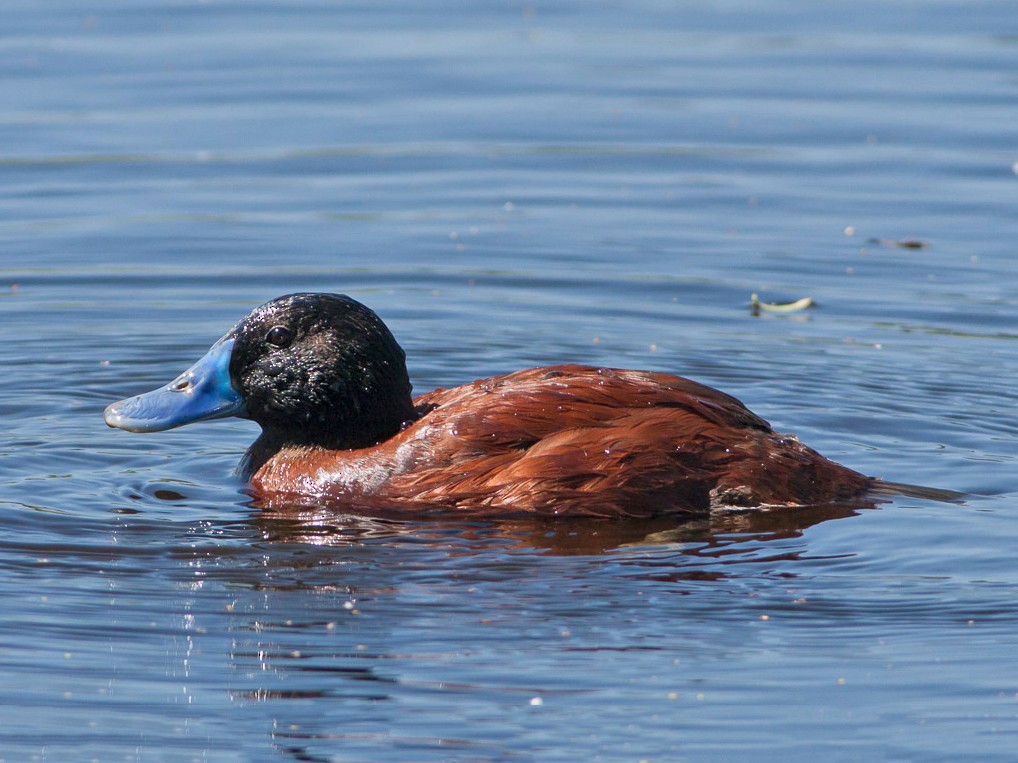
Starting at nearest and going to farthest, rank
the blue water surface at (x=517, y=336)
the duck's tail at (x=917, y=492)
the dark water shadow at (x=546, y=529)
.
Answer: the blue water surface at (x=517, y=336)
the dark water shadow at (x=546, y=529)
the duck's tail at (x=917, y=492)

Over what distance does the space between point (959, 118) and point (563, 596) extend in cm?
1005

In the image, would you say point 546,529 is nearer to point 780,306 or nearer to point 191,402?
point 191,402

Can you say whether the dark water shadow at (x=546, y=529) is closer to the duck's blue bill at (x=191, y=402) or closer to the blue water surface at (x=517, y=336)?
the blue water surface at (x=517, y=336)

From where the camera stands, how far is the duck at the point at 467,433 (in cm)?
808

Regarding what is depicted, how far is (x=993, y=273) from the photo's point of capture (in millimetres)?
12586

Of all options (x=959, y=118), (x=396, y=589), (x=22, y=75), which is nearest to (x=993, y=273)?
(x=959, y=118)

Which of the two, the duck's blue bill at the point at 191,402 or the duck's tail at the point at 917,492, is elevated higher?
the duck's blue bill at the point at 191,402

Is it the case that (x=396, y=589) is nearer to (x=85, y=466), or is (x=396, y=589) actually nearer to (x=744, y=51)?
(x=85, y=466)

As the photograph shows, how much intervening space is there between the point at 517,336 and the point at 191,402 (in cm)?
A: 305

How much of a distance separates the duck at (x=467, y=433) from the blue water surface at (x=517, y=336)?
0.19 metres

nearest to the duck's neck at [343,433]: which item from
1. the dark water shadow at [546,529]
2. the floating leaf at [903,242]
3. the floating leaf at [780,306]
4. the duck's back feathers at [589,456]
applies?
the duck's back feathers at [589,456]

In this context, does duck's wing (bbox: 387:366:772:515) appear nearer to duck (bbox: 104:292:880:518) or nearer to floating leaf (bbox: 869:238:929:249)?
duck (bbox: 104:292:880:518)

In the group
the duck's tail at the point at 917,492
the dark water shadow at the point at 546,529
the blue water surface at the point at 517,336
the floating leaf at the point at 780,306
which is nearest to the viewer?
the blue water surface at the point at 517,336

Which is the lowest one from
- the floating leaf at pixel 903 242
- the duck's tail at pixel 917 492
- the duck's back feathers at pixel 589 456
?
the duck's tail at pixel 917 492
